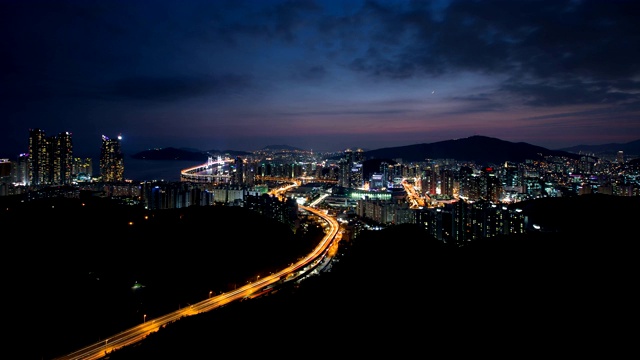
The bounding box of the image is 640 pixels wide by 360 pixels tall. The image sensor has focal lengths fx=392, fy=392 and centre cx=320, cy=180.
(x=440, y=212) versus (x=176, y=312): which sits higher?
(x=440, y=212)

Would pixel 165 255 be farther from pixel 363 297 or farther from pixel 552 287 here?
pixel 552 287

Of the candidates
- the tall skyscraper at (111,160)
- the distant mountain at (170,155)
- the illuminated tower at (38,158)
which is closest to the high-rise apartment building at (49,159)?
the illuminated tower at (38,158)

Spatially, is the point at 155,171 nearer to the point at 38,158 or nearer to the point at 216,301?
the point at 38,158

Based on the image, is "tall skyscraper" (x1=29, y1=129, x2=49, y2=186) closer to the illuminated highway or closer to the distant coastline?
the distant coastline

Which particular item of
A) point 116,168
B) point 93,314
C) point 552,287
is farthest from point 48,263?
point 116,168

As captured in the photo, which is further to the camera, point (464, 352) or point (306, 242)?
point (306, 242)

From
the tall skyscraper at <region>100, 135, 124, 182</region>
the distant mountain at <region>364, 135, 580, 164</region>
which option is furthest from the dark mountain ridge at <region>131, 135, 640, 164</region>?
the tall skyscraper at <region>100, 135, 124, 182</region>

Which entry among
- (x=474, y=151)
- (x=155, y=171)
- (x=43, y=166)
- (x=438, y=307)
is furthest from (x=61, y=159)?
(x=474, y=151)
